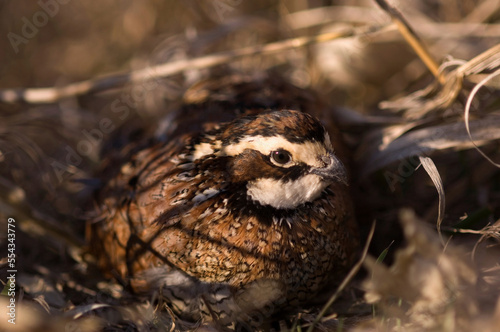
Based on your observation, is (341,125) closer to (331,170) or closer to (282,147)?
(331,170)

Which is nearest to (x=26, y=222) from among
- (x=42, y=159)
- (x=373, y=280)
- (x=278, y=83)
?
(x=42, y=159)

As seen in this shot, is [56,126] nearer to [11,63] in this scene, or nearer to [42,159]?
[42,159]

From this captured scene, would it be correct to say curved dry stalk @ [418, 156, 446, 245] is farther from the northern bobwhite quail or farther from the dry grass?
the northern bobwhite quail

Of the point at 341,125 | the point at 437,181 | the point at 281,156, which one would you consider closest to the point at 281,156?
the point at 281,156

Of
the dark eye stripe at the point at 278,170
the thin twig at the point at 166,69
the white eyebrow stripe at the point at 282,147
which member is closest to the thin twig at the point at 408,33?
the thin twig at the point at 166,69

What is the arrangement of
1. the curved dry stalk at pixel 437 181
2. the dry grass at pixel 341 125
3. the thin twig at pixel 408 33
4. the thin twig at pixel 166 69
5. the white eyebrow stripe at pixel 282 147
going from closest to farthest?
the dry grass at pixel 341 125
the white eyebrow stripe at pixel 282 147
the curved dry stalk at pixel 437 181
the thin twig at pixel 408 33
the thin twig at pixel 166 69

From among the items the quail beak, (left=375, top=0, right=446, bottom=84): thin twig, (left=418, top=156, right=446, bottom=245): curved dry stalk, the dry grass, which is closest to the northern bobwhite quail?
the quail beak

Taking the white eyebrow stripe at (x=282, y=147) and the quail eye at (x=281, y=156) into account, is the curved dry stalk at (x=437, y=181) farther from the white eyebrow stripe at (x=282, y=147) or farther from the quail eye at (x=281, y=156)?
the quail eye at (x=281, y=156)
